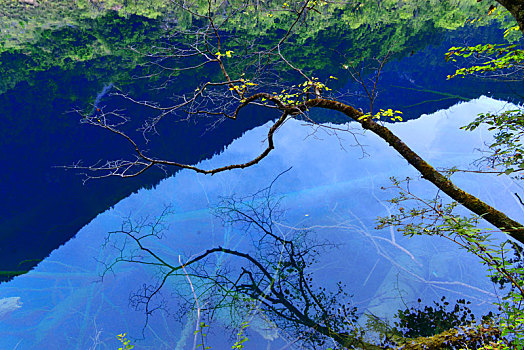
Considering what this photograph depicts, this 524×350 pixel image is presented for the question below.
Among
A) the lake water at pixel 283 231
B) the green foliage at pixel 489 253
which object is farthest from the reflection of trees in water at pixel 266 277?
the green foliage at pixel 489 253

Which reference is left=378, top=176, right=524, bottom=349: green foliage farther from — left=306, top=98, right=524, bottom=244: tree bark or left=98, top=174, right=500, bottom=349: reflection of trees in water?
left=98, top=174, right=500, bottom=349: reflection of trees in water

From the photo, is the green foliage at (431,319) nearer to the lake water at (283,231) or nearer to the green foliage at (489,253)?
the lake water at (283,231)

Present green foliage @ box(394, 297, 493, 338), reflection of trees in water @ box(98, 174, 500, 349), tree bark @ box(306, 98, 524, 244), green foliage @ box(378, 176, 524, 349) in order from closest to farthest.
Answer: green foliage @ box(378, 176, 524, 349)
tree bark @ box(306, 98, 524, 244)
green foliage @ box(394, 297, 493, 338)
reflection of trees in water @ box(98, 174, 500, 349)

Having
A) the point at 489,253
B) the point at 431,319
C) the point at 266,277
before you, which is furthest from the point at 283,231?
the point at 489,253

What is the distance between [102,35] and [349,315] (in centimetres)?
1349

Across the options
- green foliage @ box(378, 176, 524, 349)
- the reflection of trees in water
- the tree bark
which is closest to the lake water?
the reflection of trees in water

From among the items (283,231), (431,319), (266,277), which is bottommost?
(431,319)

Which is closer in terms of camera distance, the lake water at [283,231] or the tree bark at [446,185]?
the tree bark at [446,185]

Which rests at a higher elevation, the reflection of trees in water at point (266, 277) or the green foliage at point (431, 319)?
the reflection of trees in water at point (266, 277)

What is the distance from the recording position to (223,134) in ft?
21.7

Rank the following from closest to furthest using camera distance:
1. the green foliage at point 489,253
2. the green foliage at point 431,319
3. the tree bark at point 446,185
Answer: the green foliage at point 489,253, the tree bark at point 446,185, the green foliage at point 431,319

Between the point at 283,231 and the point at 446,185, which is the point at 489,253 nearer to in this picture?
the point at 446,185

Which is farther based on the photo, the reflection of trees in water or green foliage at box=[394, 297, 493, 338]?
the reflection of trees in water

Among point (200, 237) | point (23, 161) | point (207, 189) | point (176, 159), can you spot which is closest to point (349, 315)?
point (200, 237)
